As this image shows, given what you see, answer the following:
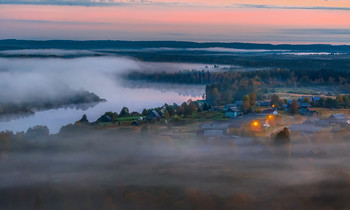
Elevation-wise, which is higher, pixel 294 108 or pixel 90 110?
pixel 294 108

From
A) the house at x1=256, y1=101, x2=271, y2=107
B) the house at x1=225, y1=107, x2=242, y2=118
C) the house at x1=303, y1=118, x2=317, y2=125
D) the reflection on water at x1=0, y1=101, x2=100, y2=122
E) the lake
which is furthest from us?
the lake

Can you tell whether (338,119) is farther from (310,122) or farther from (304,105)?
(304,105)

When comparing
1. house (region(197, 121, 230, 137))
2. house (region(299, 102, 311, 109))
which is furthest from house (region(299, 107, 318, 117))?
house (region(197, 121, 230, 137))

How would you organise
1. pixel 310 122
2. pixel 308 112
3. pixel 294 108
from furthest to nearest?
pixel 294 108
pixel 308 112
pixel 310 122

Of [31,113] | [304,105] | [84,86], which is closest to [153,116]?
[304,105]

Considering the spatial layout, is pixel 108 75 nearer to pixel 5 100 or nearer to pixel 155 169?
pixel 5 100

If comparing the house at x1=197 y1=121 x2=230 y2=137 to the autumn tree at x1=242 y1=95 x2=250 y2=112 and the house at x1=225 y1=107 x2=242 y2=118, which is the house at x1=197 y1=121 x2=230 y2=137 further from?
the autumn tree at x1=242 y1=95 x2=250 y2=112

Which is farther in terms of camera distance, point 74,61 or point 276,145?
point 74,61

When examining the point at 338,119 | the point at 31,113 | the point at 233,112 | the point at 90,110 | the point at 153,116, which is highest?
the point at 338,119

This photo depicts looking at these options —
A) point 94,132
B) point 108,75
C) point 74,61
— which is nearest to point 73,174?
point 94,132
